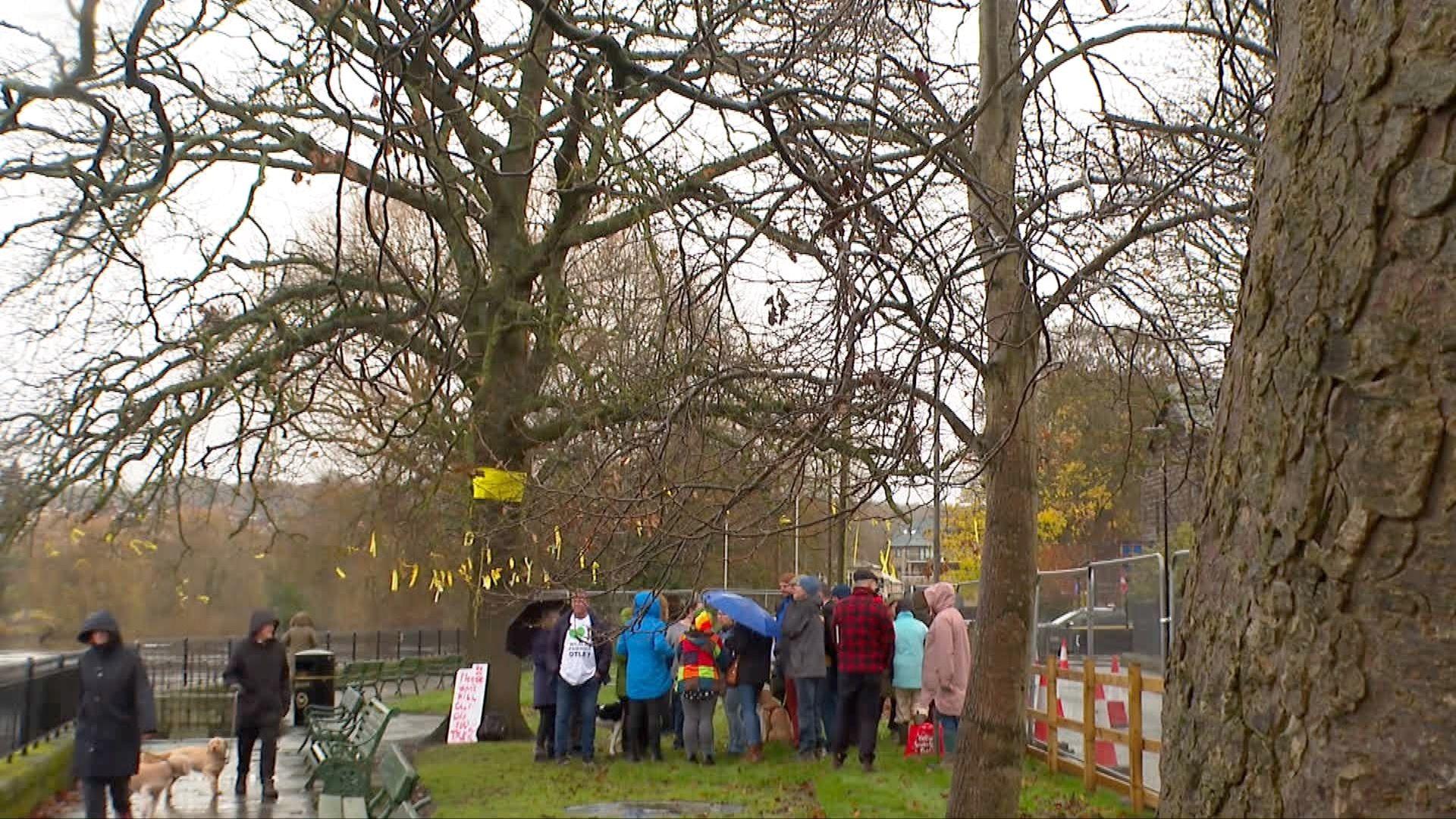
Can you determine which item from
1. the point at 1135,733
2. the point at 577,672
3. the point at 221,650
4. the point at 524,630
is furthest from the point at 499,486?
the point at 221,650

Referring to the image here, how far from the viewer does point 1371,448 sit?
7.87ft

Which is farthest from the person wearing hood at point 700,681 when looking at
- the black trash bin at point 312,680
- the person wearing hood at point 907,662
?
the black trash bin at point 312,680

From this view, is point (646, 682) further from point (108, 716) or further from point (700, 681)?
point (108, 716)

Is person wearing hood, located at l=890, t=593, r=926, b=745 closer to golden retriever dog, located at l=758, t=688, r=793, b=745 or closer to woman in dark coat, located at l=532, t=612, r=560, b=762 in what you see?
golden retriever dog, located at l=758, t=688, r=793, b=745

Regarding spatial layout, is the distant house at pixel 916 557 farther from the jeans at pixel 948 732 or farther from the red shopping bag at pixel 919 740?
the jeans at pixel 948 732

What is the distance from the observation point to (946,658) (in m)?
14.1

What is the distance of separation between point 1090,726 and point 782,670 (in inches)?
151

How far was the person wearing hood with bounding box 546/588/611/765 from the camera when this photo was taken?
14.3 metres

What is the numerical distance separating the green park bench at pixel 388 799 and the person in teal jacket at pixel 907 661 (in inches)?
192

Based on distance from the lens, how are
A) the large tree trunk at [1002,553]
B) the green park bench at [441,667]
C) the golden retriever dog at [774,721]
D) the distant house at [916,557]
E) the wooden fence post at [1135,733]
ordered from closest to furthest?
1. the large tree trunk at [1002,553]
2. the wooden fence post at [1135,733]
3. the golden retriever dog at [774,721]
4. the green park bench at [441,667]
5. the distant house at [916,557]

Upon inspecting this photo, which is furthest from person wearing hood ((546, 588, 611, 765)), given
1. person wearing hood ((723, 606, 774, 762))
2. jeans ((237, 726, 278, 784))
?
jeans ((237, 726, 278, 784))

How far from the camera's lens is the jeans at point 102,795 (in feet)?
34.7

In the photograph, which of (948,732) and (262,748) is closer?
(262,748)

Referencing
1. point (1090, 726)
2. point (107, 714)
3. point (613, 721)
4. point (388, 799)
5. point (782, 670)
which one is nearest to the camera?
point (388, 799)
